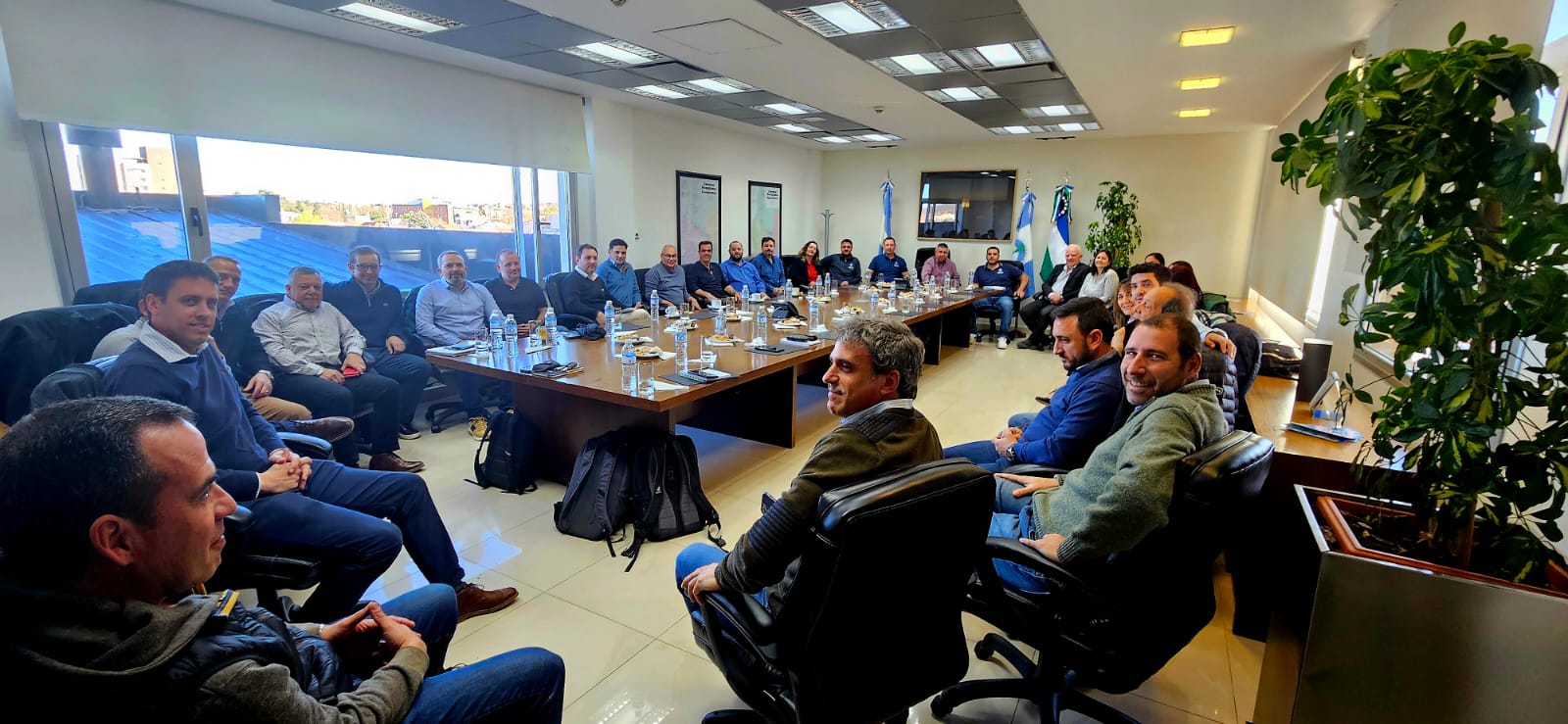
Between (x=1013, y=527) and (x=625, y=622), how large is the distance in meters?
1.36

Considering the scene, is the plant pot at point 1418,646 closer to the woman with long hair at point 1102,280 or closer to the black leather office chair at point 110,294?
the black leather office chair at point 110,294

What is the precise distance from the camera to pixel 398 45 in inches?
189

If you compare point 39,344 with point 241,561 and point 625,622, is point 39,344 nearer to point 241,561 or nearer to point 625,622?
point 241,561

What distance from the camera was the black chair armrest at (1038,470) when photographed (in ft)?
6.91

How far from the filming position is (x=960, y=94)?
6301 mm

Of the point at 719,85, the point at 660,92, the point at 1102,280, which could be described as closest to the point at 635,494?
the point at 719,85

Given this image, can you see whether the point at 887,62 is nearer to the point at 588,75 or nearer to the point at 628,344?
the point at 588,75

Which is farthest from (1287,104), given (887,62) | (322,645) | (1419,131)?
(322,645)

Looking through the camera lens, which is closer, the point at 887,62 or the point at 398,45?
the point at 398,45

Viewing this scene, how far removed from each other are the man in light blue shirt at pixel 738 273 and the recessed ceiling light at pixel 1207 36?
4767 millimetres

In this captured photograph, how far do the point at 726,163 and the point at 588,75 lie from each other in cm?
345

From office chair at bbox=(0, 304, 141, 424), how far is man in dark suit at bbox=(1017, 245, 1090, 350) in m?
7.41

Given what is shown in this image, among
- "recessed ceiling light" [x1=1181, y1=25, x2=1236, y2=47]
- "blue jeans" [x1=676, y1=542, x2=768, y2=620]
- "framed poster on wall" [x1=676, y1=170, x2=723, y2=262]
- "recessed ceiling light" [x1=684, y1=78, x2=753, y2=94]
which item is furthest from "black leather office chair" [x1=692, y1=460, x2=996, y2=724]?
"framed poster on wall" [x1=676, y1=170, x2=723, y2=262]

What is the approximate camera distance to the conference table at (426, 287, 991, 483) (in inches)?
117
